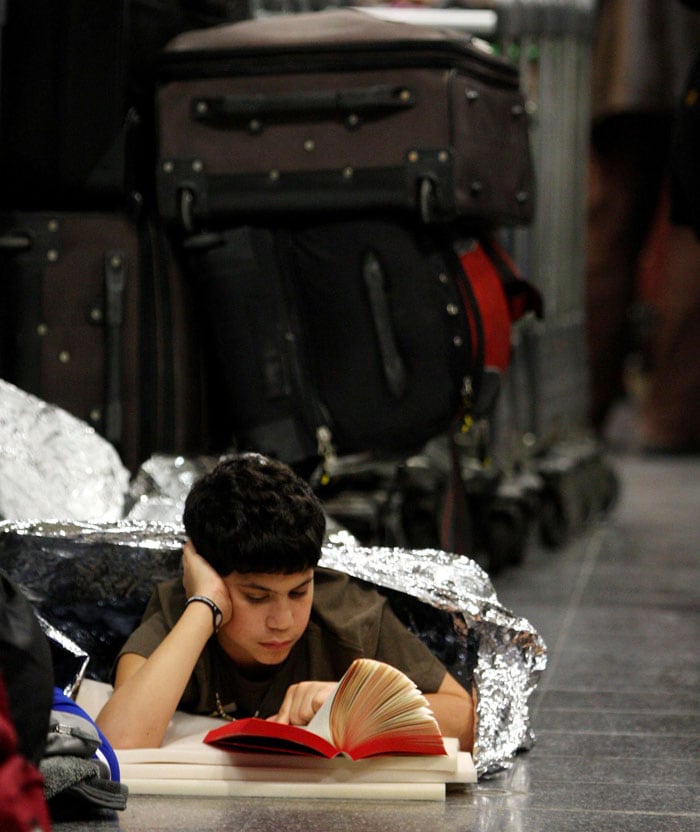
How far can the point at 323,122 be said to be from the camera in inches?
94.2

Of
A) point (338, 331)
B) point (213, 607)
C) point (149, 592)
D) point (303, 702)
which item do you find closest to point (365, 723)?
point (303, 702)

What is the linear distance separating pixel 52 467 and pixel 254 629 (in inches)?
20.4

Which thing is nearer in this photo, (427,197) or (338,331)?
(427,197)

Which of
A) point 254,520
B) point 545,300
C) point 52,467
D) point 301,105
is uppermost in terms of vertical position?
point 301,105

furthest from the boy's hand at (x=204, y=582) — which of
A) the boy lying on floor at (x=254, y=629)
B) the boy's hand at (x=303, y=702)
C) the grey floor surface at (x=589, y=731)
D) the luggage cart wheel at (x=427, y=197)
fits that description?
the luggage cart wheel at (x=427, y=197)

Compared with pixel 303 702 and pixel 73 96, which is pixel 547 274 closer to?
pixel 73 96

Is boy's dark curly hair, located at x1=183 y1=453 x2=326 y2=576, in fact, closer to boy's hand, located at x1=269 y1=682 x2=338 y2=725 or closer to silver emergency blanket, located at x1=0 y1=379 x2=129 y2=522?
boy's hand, located at x1=269 y1=682 x2=338 y2=725

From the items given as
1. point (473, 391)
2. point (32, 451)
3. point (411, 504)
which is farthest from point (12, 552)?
point (411, 504)

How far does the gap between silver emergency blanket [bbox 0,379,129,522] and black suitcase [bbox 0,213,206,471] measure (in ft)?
0.77

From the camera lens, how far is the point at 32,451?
2.13 m

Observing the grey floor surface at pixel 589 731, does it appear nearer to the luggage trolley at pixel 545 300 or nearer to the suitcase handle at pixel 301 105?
the luggage trolley at pixel 545 300

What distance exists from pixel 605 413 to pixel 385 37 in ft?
12.5

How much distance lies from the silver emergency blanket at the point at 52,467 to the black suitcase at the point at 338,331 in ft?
1.04

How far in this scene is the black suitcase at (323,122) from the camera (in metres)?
2.35
